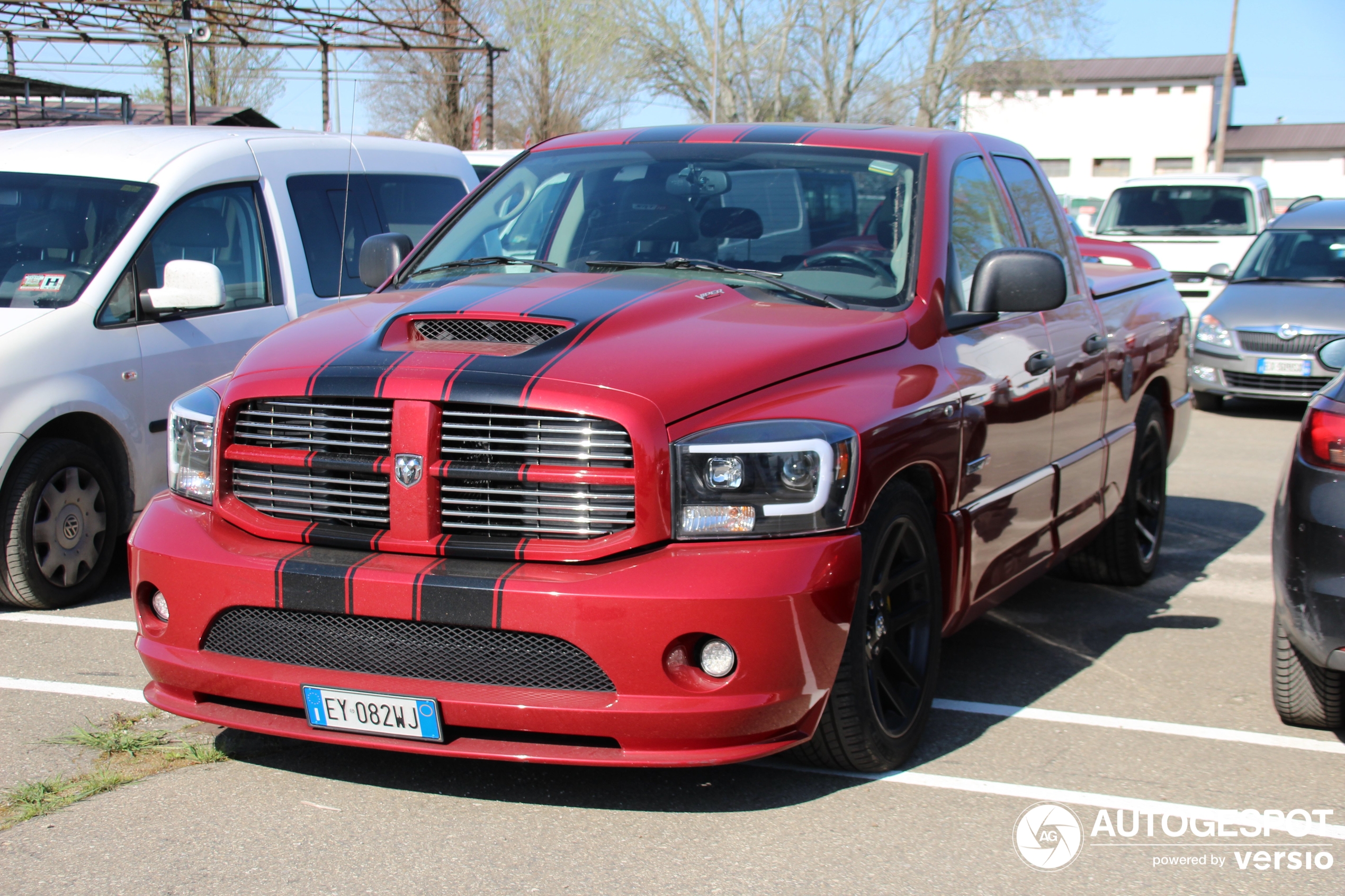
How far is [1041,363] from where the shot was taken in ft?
15.8

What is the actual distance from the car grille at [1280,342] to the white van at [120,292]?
871cm

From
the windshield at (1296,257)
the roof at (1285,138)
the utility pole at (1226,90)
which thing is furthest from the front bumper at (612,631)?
the roof at (1285,138)

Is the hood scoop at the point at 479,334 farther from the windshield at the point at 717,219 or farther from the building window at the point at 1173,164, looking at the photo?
the building window at the point at 1173,164

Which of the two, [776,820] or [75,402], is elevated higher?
[75,402]

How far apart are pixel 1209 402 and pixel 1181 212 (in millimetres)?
3268

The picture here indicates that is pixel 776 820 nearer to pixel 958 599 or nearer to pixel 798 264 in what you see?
pixel 958 599

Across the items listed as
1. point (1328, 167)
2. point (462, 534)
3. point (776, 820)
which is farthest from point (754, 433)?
point (1328, 167)

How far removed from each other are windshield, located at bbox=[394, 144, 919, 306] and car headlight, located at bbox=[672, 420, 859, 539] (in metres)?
0.96

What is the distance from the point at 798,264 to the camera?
173 inches

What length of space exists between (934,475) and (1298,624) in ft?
3.82

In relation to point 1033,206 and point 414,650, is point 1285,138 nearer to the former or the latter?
point 1033,206

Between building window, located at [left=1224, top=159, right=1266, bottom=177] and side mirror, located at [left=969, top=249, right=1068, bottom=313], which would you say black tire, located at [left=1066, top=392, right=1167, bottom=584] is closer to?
side mirror, located at [left=969, top=249, right=1068, bottom=313]

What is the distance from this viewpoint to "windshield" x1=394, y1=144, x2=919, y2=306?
14.3ft

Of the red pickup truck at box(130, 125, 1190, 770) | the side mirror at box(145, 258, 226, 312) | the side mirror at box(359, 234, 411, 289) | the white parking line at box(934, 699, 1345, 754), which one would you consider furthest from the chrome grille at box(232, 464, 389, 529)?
the side mirror at box(145, 258, 226, 312)
